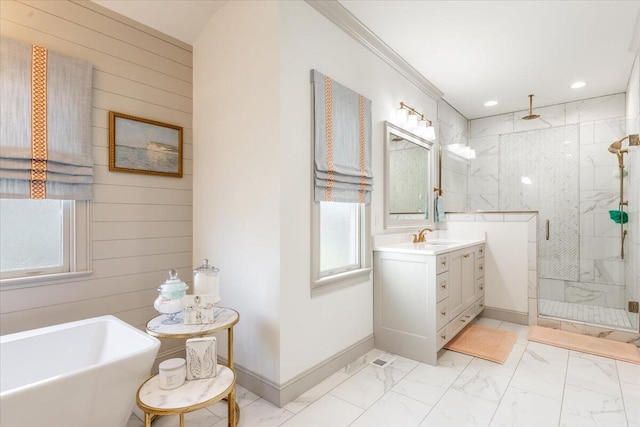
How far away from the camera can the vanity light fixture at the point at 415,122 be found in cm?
322

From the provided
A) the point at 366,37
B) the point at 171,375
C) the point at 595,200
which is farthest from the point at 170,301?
the point at 595,200

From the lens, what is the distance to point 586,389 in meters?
2.22

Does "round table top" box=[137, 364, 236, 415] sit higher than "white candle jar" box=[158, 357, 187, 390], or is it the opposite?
"white candle jar" box=[158, 357, 187, 390]

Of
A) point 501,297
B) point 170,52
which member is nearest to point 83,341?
point 170,52

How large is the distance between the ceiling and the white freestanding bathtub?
203 cm

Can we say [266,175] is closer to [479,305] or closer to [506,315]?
[479,305]

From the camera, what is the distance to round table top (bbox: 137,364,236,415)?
56.6 inches

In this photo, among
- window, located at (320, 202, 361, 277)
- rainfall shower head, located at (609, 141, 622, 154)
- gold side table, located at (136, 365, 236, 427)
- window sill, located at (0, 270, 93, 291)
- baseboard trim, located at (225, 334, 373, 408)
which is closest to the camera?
gold side table, located at (136, 365, 236, 427)

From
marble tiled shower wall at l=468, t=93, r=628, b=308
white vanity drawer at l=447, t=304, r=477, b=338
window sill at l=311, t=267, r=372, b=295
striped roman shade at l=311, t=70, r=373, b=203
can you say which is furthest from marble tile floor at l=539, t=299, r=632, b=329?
striped roman shade at l=311, t=70, r=373, b=203

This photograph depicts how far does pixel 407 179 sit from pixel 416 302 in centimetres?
131

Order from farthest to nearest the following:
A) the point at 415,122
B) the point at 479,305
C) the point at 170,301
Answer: the point at 479,305 < the point at 415,122 < the point at 170,301

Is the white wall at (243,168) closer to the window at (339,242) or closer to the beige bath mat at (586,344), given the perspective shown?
the window at (339,242)

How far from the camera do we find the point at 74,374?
1271mm

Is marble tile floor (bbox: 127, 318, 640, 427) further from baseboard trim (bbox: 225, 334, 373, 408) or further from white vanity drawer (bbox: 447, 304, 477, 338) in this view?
white vanity drawer (bbox: 447, 304, 477, 338)
